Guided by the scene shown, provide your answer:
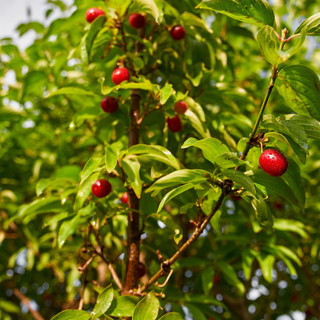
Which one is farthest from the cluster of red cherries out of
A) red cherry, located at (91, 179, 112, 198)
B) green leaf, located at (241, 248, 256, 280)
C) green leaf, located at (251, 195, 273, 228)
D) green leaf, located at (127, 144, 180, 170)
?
green leaf, located at (241, 248, 256, 280)

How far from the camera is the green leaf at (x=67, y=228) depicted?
1394 mm

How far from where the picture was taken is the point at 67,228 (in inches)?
55.6

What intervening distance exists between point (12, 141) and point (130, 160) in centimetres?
206

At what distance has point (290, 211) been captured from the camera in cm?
306

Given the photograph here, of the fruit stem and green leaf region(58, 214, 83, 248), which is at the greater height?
the fruit stem

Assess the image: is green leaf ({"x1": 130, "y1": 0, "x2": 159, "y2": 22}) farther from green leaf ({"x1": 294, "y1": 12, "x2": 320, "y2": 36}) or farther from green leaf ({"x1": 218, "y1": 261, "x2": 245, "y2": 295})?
green leaf ({"x1": 218, "y1": 261, "x2": 245, "y2": 295})

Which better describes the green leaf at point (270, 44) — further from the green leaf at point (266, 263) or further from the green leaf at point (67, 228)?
the green leaf at point (266, 263)

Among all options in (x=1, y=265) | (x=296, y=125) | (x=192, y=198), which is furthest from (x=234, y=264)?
(x=1, y=265)

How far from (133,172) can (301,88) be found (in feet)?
2.00

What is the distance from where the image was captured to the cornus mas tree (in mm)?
955

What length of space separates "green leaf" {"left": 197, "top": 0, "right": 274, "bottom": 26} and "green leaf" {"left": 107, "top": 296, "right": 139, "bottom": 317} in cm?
96

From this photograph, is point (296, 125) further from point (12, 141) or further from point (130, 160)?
point (12, 141)

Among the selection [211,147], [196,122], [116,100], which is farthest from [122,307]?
[116,100]

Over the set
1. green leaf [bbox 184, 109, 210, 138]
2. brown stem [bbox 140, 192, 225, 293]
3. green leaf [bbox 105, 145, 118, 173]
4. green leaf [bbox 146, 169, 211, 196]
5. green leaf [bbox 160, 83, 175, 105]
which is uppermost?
green leaf [bbox 160, 83, 175, 105]
